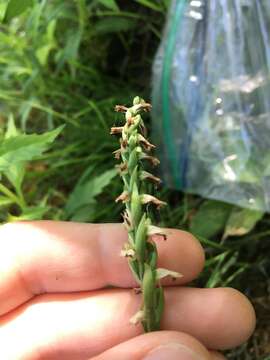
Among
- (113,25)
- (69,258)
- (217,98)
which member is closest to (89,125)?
(113,25)

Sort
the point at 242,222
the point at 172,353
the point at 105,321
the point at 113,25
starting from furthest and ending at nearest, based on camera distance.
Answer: the point at 113,25, the point at 242,222, the point at 105,321, the point at 172,353

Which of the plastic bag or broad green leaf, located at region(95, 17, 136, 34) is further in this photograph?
broad green leaf, located at region(95, 17, 136, 34)

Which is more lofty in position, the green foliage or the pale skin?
the green foliage

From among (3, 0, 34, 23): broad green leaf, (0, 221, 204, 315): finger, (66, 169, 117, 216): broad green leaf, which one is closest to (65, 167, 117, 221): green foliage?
(66, 169, 117, 216): broad green leaf

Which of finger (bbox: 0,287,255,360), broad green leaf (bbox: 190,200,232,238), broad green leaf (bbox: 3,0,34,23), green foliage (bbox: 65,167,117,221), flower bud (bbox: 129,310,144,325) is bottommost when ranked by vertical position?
finger (bbox: 0,287,255,360)

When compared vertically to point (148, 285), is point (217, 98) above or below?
above

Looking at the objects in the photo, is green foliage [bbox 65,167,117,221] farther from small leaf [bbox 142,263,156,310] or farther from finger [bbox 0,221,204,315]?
small leaf [bbox 142,263,156,310]

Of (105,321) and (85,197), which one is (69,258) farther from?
(85,197)

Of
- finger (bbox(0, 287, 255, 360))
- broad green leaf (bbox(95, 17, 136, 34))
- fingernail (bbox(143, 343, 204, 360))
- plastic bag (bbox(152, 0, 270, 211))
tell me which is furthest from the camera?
broad green leaf (bbox(95, 17, 136, 34))

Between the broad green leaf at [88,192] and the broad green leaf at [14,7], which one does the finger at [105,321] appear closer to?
the broad green leaf at [88,192]
